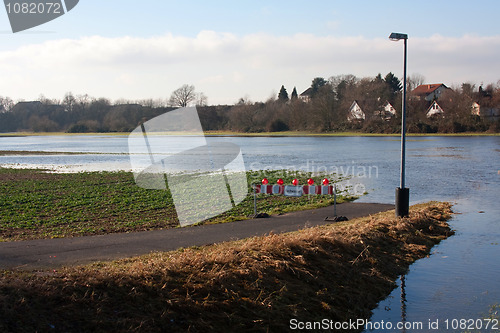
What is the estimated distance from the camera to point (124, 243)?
12.1 m

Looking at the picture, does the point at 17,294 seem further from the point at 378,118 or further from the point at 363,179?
the point at 378,118

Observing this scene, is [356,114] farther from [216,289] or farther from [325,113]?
[216,289]

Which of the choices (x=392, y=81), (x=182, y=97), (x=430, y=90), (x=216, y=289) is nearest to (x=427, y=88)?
(x=430, y=90)

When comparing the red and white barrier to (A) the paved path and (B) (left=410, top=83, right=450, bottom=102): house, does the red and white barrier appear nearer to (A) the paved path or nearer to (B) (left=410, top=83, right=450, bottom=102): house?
(A) the paved path

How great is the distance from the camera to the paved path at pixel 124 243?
10.3 metres

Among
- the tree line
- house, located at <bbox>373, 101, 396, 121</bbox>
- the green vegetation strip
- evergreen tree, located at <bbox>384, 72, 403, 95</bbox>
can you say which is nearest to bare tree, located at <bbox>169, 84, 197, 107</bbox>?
the green vegetation strip

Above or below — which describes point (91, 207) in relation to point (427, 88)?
below

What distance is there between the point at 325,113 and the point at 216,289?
381ft

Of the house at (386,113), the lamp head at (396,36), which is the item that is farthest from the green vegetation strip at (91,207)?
the house at (386,113)

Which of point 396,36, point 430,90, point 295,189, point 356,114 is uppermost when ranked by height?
point 430,90

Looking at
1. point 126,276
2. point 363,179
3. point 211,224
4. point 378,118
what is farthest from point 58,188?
point 378,118

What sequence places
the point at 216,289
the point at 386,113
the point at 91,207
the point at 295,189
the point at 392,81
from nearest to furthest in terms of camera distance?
the point at 216,289 < the point at 295,189 < the point at 91,207 < the point at 386,113 < the point at 392,81

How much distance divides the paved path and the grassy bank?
121 cm

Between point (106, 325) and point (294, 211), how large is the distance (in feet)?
39.6
